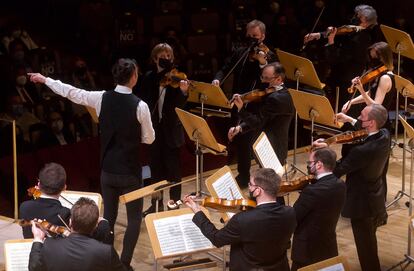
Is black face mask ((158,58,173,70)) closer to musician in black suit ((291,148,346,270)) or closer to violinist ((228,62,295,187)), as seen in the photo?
violinist ((228,62,295,187))

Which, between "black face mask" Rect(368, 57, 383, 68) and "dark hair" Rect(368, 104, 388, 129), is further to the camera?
"black face mask" Rect(368, 57, 383, 68)

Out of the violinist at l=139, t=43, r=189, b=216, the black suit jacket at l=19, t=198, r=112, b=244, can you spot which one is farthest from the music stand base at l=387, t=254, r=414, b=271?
the black suit jacket at l=19, t=198, r=112, b=244

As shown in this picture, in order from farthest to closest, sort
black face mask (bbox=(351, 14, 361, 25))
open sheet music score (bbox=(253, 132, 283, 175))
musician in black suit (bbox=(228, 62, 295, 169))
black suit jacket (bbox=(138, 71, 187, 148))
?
black face mask (bbox=(351, 14, 361, 25)), black suit jacket (bbox=(138, 71, 187, 148)), musician in black suit (bbox=(228, 62, 295, 169)), open sheet music score (bbox=(253, 132, 283, 175))

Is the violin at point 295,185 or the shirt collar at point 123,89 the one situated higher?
the shirt collar at point 123,89

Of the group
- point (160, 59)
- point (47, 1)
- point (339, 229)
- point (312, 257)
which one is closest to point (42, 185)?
point (312, 257)

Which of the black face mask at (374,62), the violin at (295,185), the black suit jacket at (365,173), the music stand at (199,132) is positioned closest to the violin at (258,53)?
the black face mask at (374,62)

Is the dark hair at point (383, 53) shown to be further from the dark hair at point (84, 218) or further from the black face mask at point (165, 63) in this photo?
the dark hair at point (84, 218)

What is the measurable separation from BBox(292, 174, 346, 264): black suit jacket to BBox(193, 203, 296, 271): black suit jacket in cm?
42

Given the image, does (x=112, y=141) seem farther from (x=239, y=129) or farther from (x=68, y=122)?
(x=68, y=122)

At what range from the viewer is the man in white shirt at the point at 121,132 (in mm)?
5785

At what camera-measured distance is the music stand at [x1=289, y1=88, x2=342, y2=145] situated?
693 centimetres

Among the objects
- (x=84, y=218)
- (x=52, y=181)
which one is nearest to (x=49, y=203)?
(x=52, y=181)

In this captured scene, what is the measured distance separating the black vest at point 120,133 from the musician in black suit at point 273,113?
3.87ft

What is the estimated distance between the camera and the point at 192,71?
10.5 meters
